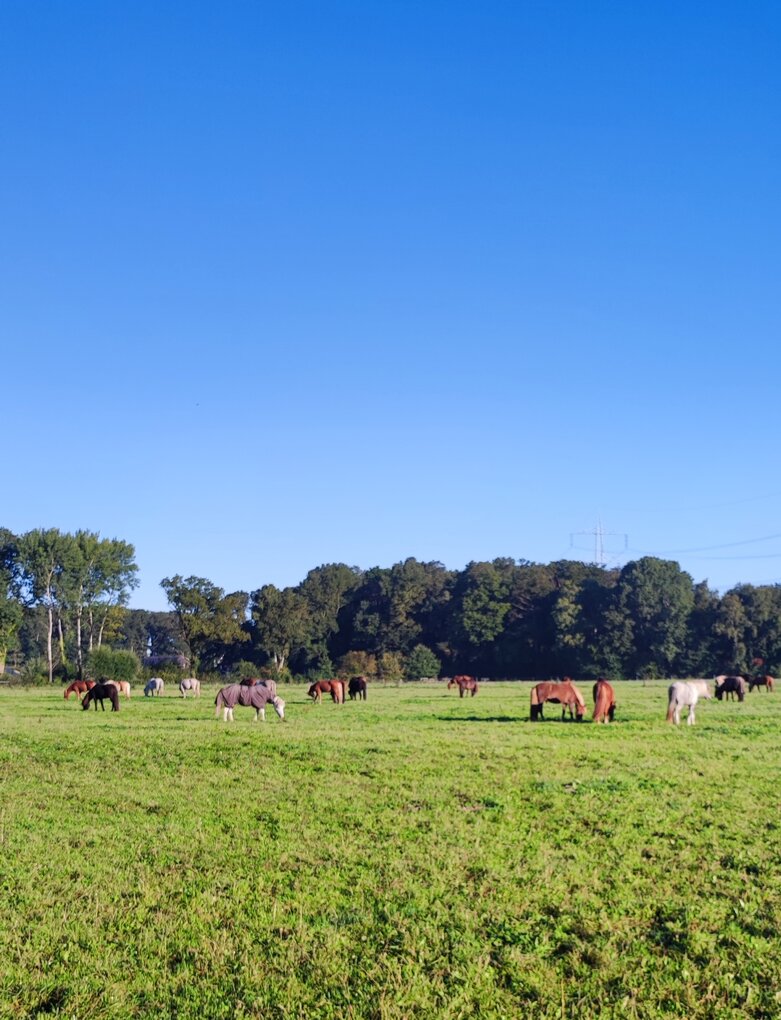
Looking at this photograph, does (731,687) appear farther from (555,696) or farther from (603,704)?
(555,696)

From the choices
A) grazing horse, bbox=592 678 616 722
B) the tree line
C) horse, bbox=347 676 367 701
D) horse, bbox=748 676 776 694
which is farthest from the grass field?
the tree line

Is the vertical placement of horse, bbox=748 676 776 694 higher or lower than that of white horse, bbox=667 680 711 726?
lower

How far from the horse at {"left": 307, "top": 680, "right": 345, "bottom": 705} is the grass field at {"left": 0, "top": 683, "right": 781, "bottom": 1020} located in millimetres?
22410

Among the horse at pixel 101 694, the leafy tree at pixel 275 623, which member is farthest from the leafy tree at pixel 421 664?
the horse at pixel 101 694

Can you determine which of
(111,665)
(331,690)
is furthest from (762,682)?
(111,665)

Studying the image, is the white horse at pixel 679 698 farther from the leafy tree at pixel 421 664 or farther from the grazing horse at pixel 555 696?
the leafy tree at pixel 421 664

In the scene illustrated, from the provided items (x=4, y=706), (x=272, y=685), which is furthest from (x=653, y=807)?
(x=4, y=706)

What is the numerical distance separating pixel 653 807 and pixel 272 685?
21.7 meters

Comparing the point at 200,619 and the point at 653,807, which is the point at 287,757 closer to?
the point at 653,807

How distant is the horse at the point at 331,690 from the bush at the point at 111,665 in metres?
29.1

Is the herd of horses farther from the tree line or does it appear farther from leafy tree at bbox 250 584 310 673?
leafy tree at bbox 250 584 310 673

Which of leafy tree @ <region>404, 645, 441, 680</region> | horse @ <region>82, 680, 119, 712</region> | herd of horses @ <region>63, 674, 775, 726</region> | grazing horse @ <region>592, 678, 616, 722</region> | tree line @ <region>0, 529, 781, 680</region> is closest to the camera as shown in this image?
herd of horses @ <region>63, 674, 775, 726</region>

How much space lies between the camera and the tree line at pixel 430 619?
269ft

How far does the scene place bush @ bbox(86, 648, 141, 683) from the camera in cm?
6606
